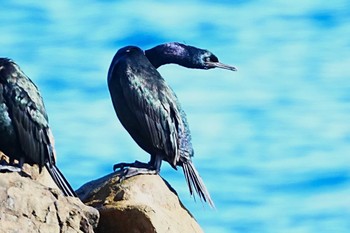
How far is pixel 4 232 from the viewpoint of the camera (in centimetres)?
781

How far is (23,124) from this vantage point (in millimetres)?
9430

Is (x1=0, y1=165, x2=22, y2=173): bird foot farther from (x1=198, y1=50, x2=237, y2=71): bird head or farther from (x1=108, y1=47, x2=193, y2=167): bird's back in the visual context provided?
(x1=198, y1=50, x2=237, y2=71): bird head

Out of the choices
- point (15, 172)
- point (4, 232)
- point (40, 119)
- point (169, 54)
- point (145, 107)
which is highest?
point (169, 54)

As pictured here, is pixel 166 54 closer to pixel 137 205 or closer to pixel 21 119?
pixel 21 119

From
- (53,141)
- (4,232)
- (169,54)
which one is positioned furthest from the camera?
(169,54)

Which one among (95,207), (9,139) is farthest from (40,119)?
(95,207)

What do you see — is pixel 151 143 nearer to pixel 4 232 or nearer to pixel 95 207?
pixel 95 207

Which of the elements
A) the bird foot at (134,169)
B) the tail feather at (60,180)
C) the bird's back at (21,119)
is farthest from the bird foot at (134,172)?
the bird's back at (21,119)

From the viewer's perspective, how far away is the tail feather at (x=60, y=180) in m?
9.39

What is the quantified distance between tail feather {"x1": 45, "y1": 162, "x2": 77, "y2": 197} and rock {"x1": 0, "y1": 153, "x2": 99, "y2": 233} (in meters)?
0.93

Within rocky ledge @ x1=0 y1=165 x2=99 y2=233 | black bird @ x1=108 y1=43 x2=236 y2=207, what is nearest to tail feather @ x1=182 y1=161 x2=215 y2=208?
black bird @ x1=108 y1=43 x2=236 y2=207

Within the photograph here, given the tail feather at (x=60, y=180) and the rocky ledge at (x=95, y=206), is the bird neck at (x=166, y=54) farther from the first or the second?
the tail feather at (x=60, y=180)

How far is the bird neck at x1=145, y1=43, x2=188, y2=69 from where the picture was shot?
11359 millimetres

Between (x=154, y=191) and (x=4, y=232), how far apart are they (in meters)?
2.13
